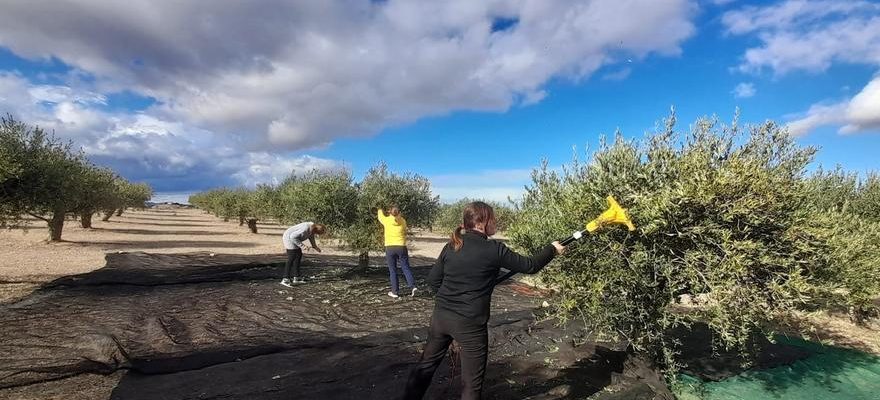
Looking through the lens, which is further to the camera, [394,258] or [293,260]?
[293,260]

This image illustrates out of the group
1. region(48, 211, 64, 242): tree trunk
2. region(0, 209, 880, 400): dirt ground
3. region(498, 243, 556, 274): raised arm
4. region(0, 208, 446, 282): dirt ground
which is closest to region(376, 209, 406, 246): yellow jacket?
region(0, 209, 880, 400): dirt ground

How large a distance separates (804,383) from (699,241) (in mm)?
4701

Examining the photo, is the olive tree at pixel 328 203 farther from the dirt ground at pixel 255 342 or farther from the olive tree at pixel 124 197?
the olive tree at pixel 124 197

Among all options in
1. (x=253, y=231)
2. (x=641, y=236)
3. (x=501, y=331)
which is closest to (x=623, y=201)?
(x=641, y=236)

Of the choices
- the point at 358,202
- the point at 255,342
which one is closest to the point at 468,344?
the point at 255,342

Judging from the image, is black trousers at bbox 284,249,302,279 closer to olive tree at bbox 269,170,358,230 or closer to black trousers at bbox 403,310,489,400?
olive tree at bbox 269,170,358,230

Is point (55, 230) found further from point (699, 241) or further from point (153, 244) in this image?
point (699, 241)

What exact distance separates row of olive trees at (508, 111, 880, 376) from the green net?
140 cm

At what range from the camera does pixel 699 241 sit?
246 inches

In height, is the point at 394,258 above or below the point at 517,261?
below

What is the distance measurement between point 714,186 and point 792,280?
160cm

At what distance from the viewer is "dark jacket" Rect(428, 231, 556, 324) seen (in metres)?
4.64

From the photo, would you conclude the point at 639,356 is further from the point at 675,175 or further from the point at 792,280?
the point at 675,175

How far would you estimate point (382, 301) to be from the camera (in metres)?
12.4
